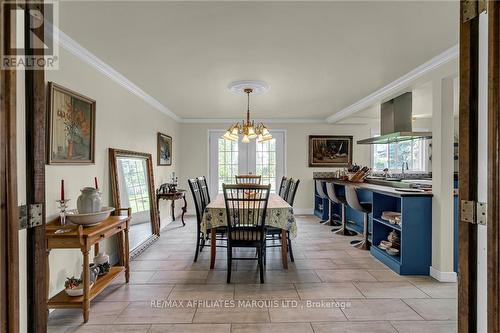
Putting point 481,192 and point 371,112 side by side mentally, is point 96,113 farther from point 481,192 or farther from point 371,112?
point 371,112

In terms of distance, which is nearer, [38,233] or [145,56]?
[38,233]

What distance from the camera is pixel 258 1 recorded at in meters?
1.83

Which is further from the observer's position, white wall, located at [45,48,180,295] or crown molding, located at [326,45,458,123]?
crown molding, located at [326,45,458,123]

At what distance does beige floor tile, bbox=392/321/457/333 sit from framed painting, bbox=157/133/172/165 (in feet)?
13.8

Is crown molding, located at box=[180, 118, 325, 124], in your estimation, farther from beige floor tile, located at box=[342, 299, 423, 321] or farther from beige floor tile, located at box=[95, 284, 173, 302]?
beige floor tile, located at box=[342, 299, 423, 321]

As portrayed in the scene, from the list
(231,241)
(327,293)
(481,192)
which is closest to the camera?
(481,192)

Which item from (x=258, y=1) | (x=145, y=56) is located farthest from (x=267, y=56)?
(x=145, y=56)

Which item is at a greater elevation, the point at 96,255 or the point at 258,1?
the point at 258,1

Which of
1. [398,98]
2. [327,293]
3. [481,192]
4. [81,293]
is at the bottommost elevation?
[327,293]

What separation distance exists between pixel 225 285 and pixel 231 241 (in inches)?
17.0

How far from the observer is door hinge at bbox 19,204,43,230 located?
107 cm

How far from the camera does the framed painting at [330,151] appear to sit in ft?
21.4

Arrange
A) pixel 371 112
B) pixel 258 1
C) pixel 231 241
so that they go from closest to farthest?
pixel 258 1
pixel 231 241
pixel 371 112

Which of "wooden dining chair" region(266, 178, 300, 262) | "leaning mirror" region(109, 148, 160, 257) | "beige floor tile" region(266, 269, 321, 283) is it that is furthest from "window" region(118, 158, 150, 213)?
"beige floor tile" region(266, 269, 321, 283)
